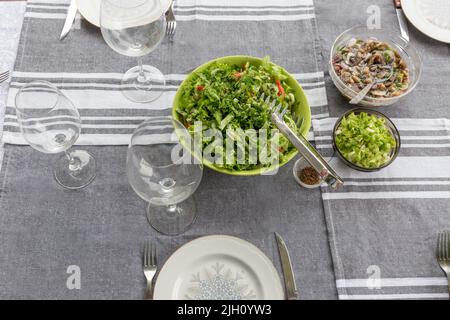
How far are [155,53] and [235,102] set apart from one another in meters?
0.43

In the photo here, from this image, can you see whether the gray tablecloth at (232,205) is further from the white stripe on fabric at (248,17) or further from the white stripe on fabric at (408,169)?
the white stripe on fabric at (248,17)

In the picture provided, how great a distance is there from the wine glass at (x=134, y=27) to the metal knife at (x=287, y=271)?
25.7 inches

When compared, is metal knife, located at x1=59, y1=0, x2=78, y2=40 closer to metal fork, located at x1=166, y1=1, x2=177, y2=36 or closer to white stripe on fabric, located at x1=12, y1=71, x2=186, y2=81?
white stripe on fabric, located at x1=12, y1=71, x2=186, y2=81

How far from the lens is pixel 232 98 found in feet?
4.14

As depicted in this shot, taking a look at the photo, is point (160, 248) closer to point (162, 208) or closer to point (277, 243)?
point (162, 208)

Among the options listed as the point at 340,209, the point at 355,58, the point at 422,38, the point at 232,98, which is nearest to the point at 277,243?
the point at 340,209

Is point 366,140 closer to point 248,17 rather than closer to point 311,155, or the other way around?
point 311,155

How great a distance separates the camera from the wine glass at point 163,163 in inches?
42.9

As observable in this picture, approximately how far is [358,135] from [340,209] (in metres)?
0.23

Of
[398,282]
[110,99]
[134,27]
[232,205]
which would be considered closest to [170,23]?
[134,27]

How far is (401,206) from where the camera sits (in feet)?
4.16

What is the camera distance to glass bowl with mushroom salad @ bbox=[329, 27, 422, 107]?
135 cm

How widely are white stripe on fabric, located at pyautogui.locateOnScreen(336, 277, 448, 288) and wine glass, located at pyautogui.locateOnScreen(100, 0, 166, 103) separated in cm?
86

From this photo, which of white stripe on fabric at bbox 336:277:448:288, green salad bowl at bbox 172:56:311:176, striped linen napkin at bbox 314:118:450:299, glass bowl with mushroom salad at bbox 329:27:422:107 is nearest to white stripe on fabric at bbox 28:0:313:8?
glass bowl with mushroom salad at bbox 329:27:422:107
